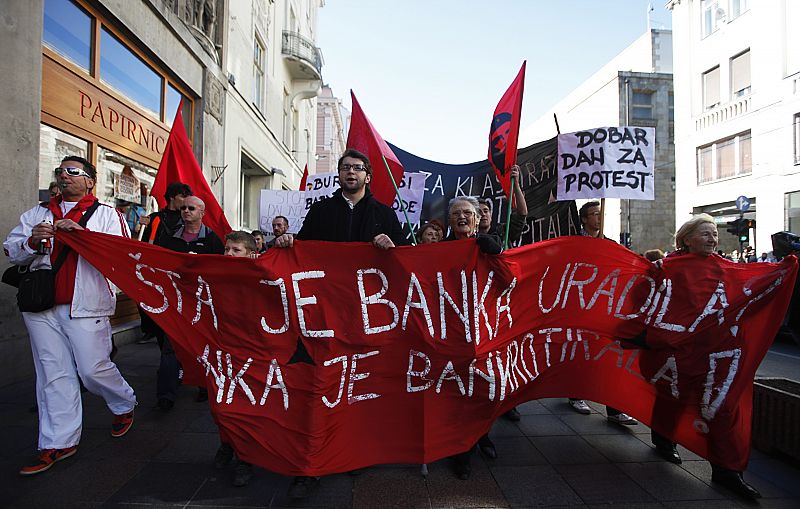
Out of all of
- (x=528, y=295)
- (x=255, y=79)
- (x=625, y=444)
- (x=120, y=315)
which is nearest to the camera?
(x=528, y=295)

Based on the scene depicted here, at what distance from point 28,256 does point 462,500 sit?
3113mm

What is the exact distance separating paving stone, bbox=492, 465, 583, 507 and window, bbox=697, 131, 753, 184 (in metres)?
20.9

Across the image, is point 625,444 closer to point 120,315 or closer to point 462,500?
point 462,500

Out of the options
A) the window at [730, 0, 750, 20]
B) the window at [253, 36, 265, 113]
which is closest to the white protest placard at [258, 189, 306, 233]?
the window at [253, 36, 265, 113]

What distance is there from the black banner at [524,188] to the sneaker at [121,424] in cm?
431

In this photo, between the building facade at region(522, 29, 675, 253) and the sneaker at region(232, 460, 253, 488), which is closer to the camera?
the sneaker at region(232, 460, 253, 488)

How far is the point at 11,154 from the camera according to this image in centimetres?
475

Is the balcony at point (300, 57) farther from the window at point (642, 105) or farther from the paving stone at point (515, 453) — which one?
the window at point (642, 105)

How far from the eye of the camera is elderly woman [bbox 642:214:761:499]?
2828 mm

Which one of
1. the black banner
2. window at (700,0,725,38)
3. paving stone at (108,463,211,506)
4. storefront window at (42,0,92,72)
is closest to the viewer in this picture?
paving stone at (108,463,211,506)

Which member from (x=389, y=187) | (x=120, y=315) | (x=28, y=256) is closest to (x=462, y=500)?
(x=389, y=187)

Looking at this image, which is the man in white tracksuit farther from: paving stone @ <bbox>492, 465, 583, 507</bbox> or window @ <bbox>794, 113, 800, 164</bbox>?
window @ <bbox>794, 113, 800, 164</bbox>

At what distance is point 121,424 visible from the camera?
11.5 feet

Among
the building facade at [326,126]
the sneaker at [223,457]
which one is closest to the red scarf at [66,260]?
the sneaker at [223,457]
